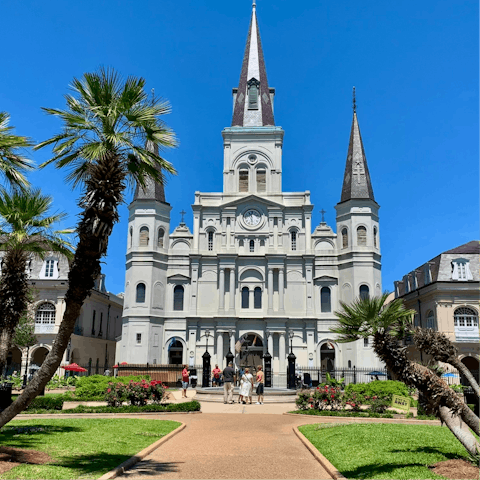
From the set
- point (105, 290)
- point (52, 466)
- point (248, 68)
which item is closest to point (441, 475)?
point (52, 466)

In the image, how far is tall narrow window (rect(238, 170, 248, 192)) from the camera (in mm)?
53625

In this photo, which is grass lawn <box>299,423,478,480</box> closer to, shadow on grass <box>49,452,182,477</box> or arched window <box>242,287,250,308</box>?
shadow on grass <box>49,452,182,477</box>

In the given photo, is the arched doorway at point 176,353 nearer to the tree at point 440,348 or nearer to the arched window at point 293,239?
the arched window at point 293,239

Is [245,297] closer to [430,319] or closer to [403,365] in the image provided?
[430,319]

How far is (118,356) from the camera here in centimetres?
4925

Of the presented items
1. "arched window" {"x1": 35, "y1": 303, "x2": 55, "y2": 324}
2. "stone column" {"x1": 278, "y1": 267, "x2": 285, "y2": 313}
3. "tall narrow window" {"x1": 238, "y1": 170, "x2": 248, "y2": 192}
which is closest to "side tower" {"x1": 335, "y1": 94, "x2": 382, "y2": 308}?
"stone column" {"x1": 278, "y1": 267, "x2": 285, "y2": 313}

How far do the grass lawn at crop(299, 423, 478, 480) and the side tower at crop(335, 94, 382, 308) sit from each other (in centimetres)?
3323

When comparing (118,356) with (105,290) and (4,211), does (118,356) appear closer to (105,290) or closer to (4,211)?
(105,290)

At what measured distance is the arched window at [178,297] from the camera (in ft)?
166

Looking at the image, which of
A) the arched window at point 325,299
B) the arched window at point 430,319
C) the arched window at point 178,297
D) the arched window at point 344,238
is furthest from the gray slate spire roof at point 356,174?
the arched window at point 178,297

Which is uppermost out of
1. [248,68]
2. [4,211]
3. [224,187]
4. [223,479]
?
[248,68]

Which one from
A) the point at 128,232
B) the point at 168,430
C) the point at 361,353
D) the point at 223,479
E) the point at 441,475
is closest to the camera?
the point at 441,475

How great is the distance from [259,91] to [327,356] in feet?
97.0

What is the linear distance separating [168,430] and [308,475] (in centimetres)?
643
